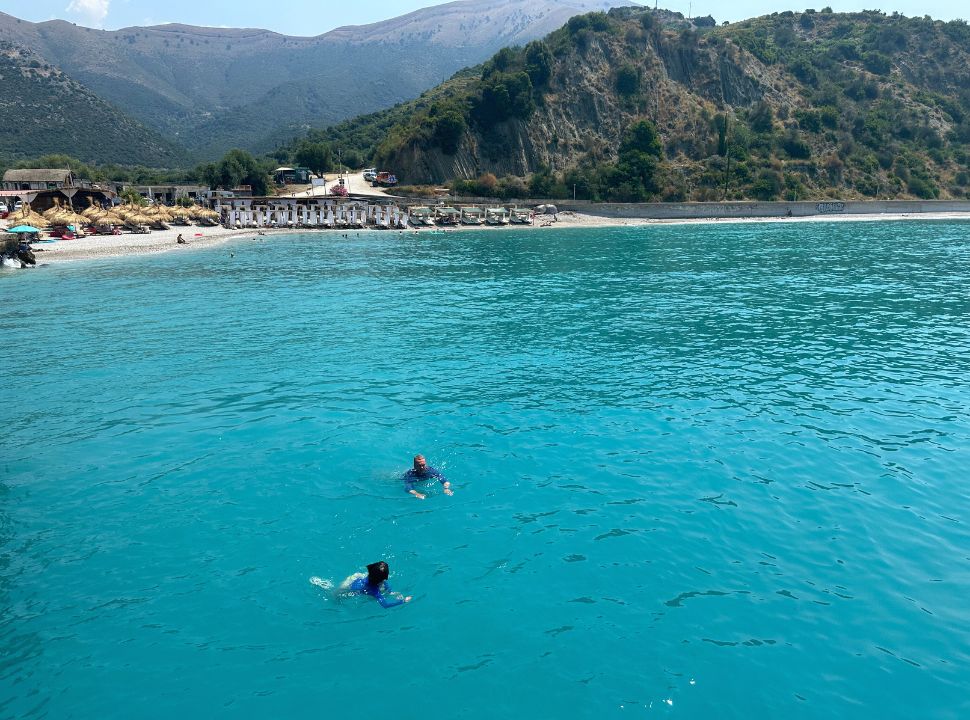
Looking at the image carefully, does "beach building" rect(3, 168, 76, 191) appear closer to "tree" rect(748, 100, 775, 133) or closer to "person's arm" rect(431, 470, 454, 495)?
"person's arm" rect(431, 470, 454, 495)

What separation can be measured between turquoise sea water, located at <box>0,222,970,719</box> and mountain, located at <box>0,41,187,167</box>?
6180 inches

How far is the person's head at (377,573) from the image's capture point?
1088 centimetres

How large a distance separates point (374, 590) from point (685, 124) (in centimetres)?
11803

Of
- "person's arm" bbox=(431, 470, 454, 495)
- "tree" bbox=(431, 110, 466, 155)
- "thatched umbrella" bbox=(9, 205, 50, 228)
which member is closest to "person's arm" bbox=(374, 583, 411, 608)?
"person's arm" bbox=(431, 470, 454, 495)

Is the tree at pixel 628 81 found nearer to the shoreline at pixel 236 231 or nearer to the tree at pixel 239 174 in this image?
the shoreline at pixel 236 231

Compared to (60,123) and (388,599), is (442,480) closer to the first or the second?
(388,599)

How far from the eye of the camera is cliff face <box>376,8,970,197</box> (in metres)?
107

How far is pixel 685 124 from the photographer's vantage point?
114 metres

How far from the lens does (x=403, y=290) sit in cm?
4047

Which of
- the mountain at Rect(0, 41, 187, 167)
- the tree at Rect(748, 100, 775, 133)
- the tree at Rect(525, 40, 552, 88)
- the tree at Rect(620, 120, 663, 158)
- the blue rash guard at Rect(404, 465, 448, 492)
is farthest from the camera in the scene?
the mountain at Rect(0, 41, 187, 167)

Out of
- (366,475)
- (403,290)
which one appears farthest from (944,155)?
(366,475)

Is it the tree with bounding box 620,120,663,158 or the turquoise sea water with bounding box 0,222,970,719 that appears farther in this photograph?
the tree with bounding box 620,120,663,158

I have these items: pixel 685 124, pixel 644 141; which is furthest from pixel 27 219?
pixel 685 124

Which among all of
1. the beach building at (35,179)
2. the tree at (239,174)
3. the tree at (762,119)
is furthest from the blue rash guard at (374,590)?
the tree at (762,119)
